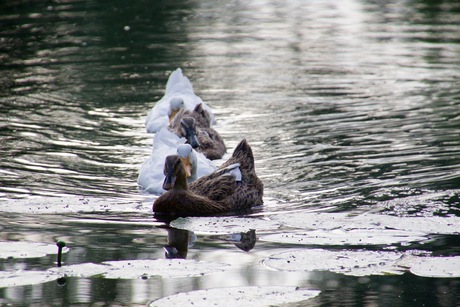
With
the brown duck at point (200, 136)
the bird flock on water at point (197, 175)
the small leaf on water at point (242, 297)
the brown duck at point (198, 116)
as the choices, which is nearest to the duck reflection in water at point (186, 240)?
the bird flock on water at point (197, 175)

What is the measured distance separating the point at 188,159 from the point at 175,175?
1.27 metres

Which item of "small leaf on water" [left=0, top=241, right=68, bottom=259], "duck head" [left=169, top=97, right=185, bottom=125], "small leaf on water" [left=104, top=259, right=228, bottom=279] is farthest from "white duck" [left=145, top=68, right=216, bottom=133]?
"small leaf on water" [left=104, top=259, right=228, bottom=279]

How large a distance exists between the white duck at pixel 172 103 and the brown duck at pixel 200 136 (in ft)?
1.94

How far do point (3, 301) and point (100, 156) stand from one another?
6591 mm

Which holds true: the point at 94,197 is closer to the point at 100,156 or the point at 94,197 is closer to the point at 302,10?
the point at 100,156

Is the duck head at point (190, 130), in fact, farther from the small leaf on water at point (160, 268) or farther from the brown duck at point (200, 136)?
the small leaf on water at point (160, 268)

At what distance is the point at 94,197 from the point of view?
39.6ft

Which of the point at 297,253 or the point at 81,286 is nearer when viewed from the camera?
the point at 81,286

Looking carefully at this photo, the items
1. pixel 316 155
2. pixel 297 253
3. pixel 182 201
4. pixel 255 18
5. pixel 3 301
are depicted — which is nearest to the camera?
pixel 3 301

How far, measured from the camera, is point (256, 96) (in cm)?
1852

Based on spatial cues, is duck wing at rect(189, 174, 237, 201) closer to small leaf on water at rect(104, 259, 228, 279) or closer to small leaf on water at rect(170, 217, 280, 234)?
small leaf on water at rect(170, 217, 280, 234)

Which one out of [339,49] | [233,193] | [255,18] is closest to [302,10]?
[255,18]

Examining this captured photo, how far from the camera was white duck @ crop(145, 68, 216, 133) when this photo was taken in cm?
1648

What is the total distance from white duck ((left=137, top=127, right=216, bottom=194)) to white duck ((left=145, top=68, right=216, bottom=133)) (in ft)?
8.32
